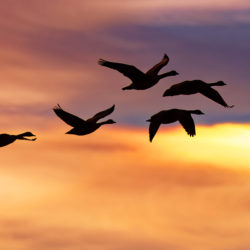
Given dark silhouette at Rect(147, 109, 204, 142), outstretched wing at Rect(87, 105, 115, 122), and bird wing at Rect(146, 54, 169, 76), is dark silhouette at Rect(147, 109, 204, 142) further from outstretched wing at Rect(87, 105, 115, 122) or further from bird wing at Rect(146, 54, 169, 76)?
outstretched wing at Rect(87, 105, 115, 122)

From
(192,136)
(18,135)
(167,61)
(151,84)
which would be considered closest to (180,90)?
(151,84)

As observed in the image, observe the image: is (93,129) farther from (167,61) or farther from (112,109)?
(167,61)

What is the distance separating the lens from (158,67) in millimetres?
23078

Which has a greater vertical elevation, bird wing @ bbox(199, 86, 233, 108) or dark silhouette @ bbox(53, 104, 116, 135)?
bird wing @ bbox(199, 86, 233, 108)

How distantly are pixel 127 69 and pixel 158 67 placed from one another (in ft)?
8.41

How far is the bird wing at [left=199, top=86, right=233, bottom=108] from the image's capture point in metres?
21.6

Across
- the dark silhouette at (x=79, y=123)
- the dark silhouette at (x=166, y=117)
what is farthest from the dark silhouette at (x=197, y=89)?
the dark silhouette at (x=79, y=123)

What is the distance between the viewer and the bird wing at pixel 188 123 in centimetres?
2182

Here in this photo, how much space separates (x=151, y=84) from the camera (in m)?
21.0

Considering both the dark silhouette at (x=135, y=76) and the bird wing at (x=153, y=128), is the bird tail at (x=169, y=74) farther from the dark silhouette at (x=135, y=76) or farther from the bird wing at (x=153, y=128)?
the bird wing at (x=153, y=128)

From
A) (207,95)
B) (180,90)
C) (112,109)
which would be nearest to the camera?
(180,90)

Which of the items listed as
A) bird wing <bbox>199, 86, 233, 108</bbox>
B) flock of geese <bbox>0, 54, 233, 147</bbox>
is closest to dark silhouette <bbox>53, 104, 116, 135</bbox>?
flock of geese <bbox>0, 54, 233, 147</bbox>

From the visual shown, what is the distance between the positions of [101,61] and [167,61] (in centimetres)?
404

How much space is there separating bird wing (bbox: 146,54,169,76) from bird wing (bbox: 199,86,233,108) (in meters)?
1.85
